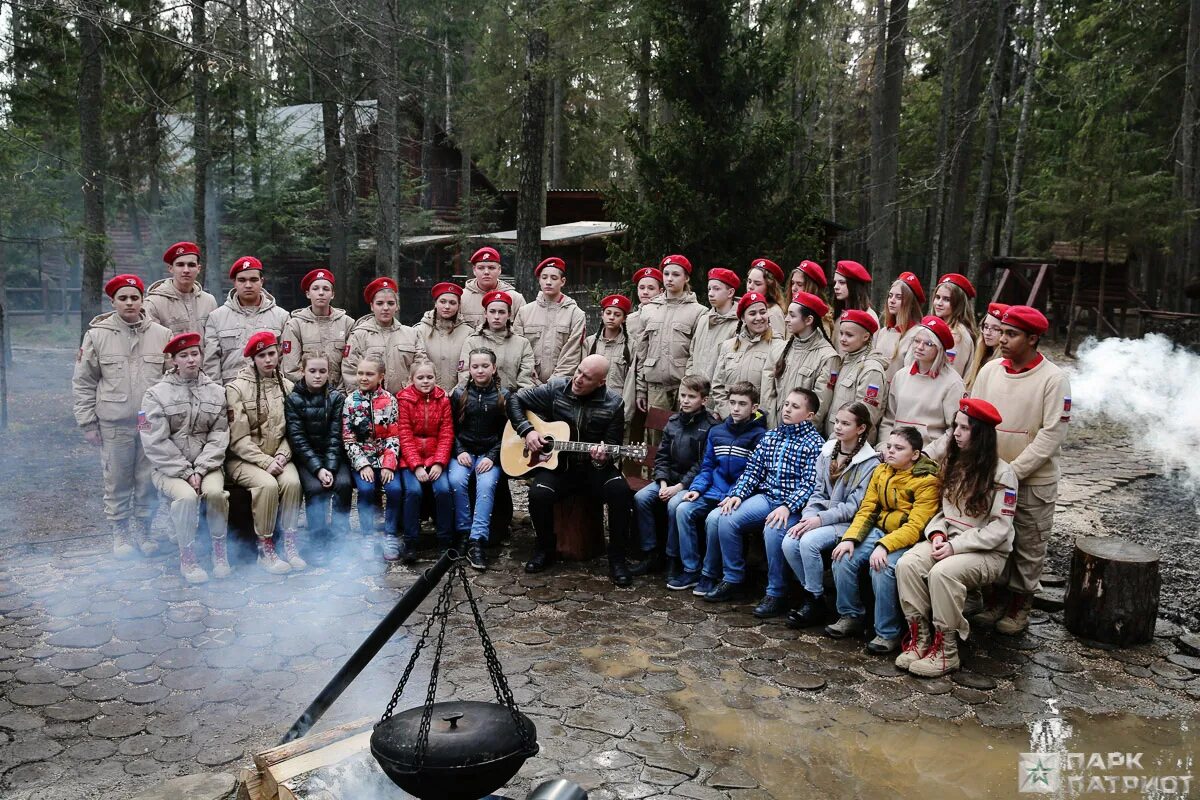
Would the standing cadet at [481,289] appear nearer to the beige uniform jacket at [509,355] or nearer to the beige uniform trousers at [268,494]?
the beige uniform jacket at [509,355]

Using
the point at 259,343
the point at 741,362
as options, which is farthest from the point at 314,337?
the point at 741,362

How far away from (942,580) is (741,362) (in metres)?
2.53

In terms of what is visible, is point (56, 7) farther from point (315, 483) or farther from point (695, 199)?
point (695, 199)

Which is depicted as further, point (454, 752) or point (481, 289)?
point (481, 289)

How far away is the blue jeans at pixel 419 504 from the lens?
22.6 feet

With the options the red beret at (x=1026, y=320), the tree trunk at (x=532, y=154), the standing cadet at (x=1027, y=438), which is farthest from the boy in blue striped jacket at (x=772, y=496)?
the tree trunk at (x=532, y=154)

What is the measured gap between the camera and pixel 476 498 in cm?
708

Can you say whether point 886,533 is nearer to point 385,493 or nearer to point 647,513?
point 647,513

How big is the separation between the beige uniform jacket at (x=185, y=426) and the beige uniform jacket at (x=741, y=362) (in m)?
3.67

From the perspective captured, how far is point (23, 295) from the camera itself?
28.0 metres

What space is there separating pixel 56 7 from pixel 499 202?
20.6 meters

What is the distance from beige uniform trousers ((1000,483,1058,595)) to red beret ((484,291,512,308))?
13.7 feet

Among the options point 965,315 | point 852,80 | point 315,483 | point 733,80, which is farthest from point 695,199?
point 852,80

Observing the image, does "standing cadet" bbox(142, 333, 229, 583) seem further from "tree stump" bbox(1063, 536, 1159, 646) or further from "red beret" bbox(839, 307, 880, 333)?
"tree stump" bbox(1063, 536, 1159, 646)
